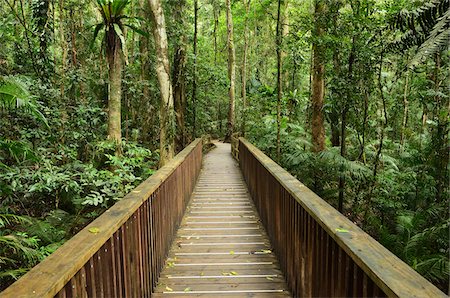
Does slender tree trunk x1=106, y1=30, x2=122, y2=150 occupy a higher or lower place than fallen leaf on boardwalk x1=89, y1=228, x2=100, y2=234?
higher

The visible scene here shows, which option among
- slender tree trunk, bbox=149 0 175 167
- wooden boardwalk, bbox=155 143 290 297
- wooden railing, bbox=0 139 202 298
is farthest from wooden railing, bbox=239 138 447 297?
slender tree trunk, bbox=149 0 175 167

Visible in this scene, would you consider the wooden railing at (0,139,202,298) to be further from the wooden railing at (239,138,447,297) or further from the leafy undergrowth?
the leafy undergrowth

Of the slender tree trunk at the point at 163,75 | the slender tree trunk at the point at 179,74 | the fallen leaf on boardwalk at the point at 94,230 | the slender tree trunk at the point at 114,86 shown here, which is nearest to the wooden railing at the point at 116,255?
the fallen leaf on boardwalk at the point at 94,230

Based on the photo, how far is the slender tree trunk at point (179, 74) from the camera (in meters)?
12.9

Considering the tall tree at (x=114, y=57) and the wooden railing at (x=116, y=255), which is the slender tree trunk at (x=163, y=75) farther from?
the wooden railing at (x=116, y=255)

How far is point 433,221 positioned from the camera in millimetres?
7656

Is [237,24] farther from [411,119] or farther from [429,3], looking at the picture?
[429,3]

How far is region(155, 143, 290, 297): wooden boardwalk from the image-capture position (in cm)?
359

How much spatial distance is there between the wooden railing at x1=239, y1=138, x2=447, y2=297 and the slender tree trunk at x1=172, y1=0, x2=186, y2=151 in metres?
9.31

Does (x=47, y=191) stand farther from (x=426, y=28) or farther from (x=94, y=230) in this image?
(x=426, y=28)

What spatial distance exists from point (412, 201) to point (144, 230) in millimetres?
8385

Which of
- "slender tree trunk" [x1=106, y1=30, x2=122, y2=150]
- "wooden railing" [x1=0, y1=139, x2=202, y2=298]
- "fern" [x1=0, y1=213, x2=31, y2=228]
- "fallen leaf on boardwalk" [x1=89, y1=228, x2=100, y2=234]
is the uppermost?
"slender tree trunk" [x1=106, y1=30, x2=122, y2=150]

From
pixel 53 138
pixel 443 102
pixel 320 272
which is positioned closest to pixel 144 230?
pixel 320 272

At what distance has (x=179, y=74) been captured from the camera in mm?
13172
